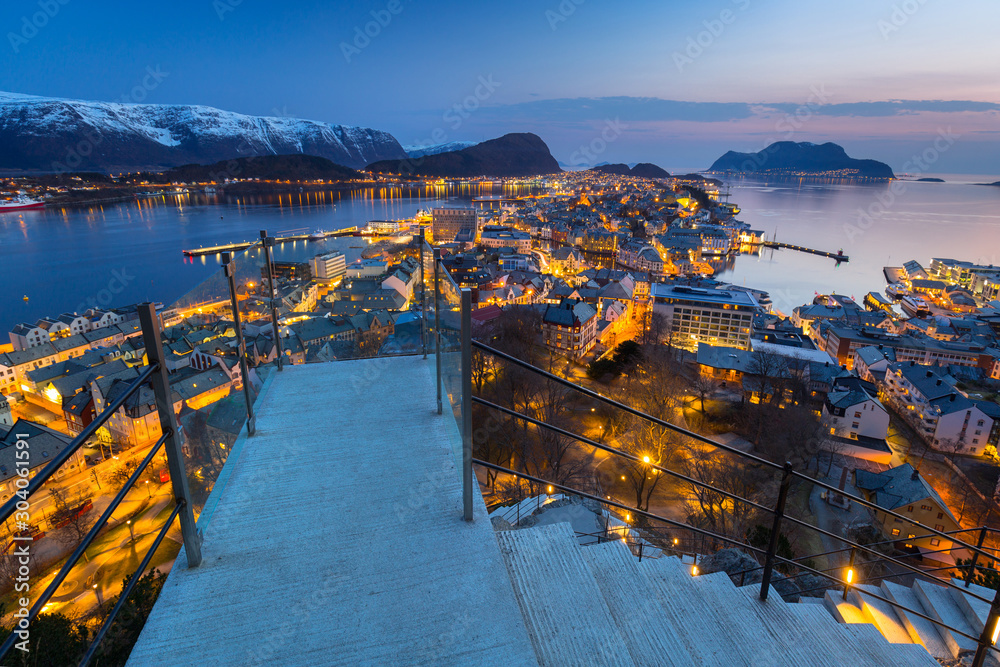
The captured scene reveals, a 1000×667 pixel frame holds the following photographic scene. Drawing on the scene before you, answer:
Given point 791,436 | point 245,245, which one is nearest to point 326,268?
point 791,436

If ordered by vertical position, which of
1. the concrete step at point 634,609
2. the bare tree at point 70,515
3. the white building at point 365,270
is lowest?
the bare tree at point 70,515

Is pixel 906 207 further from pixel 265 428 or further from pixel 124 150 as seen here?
pixel 124 150

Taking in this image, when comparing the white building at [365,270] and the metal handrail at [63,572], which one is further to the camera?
the white building at [365,270]

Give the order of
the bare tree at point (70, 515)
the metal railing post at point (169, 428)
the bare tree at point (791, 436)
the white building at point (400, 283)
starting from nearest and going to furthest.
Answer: the metal railing post at point (169, 428)
the bare tree at point (70, 515)
the bare tree at point (791, 436)
the white building at point (400, 283)

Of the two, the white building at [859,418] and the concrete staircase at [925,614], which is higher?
the concrete staircase at [925,614]

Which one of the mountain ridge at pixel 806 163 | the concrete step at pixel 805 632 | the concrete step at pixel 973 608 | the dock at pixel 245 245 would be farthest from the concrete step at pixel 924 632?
the mountain ridge at pixel 806 163

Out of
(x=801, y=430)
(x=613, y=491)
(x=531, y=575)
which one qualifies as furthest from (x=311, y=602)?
(x=801, y=430)

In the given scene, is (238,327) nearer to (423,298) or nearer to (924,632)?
(423,298)

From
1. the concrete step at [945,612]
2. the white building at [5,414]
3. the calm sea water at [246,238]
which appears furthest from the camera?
the calm sea water at [246,238]

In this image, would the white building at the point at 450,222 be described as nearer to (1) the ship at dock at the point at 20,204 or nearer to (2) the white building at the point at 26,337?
(2) the white building at the point at 26,337

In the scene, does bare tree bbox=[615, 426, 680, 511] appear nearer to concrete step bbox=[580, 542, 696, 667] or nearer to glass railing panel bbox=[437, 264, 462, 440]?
concrete step bbox=[580, 542, 696, 667]
